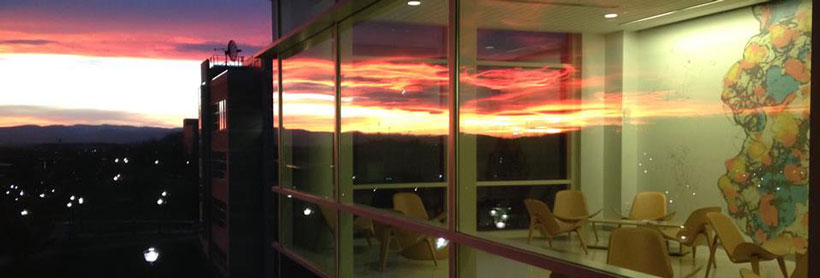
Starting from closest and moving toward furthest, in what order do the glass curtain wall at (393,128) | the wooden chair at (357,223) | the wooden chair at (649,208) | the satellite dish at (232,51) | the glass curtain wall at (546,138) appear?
the glass curtain wall at (546,138)
the glass curtain wall at (393,128)
the wooden chair at (357,223)
the wooden chair at (649,208)
the satellite dish at (232,51)

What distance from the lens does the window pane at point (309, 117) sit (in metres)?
9.23

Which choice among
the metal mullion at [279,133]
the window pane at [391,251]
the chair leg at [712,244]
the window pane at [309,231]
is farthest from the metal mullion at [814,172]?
the metal mullion at [279,133]

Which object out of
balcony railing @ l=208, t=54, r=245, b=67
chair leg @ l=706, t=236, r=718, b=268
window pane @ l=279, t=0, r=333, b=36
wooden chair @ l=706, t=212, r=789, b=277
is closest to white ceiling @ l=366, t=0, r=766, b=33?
window pane @ l=279, t=0, r=333, b=36

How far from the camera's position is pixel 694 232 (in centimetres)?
792

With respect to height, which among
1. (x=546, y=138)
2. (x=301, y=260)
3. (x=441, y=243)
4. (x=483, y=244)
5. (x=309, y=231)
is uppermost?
(x=546, y=138)

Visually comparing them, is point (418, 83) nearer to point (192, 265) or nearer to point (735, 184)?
point (735, 184)

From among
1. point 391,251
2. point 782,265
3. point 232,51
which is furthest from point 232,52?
point 782,265

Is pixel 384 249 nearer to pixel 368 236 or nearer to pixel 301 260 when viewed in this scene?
pixel 368 236

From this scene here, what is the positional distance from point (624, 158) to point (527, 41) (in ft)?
8.00

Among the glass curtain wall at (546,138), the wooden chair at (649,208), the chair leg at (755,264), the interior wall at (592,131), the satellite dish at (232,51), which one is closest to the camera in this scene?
the glass curtain wall at (546,138)

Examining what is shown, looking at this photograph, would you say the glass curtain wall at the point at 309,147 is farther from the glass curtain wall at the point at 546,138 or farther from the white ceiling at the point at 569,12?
the white ceiling at the point at 569,12

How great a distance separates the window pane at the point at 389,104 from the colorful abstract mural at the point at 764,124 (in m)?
2.90

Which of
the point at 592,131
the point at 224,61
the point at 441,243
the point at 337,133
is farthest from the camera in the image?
the point at 224,61

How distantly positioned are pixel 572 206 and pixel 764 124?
2652 millimetres
